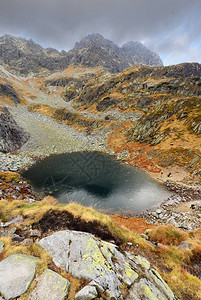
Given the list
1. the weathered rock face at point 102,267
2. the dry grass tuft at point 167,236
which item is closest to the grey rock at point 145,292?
the weathered rock face at point 102,267

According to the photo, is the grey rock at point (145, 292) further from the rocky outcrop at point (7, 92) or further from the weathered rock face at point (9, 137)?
the rocky outcrop at point (7, 92)

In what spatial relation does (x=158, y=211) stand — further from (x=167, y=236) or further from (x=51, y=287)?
(x=51, y=287)

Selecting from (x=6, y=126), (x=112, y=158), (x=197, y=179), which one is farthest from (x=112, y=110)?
(x=197, y=179)

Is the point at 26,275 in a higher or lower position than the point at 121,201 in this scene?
higher

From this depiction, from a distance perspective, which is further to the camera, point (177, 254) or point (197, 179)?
point (197, 179)

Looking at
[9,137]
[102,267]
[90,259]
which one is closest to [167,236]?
[102,267]

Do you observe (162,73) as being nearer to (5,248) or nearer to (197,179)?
(197,179)
